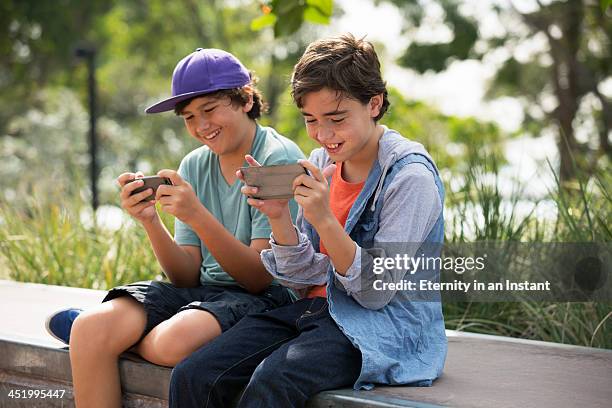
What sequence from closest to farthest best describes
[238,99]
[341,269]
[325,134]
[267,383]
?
[267,383], [341,269], [325,134], [238,99]

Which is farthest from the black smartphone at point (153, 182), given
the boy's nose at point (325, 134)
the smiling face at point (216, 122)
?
the boy's nose at point (325, 134)

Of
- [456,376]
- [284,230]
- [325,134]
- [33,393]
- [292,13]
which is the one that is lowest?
[33,393]

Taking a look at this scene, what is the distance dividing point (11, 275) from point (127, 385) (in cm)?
268

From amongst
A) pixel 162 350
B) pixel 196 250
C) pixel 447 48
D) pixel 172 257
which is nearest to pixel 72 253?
pixel 196 250

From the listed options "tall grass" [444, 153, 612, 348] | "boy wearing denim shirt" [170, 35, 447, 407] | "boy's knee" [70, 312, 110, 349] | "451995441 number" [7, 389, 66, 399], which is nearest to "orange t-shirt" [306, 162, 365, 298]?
"boy wearing denim shirt" [170, 35, 447, 407]

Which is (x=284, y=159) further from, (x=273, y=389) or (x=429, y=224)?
(x=273, y=389)

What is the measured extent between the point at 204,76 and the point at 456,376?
1.35 meters

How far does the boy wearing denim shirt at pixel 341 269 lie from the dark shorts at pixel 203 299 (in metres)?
0.15

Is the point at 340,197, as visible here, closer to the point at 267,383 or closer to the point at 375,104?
the point at 375,104

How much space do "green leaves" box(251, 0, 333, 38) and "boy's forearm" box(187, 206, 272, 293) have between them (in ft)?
4.10

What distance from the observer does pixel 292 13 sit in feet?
13.1

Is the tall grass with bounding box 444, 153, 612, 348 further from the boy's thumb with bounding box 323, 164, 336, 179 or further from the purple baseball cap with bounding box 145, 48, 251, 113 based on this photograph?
the purple baseball cap with bounding box 145, 48, 251, 113

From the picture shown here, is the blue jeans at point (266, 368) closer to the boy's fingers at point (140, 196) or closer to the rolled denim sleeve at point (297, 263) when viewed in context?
the rolled denim sleeve at point (297, 263)

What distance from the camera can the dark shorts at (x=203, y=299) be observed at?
2943mm
